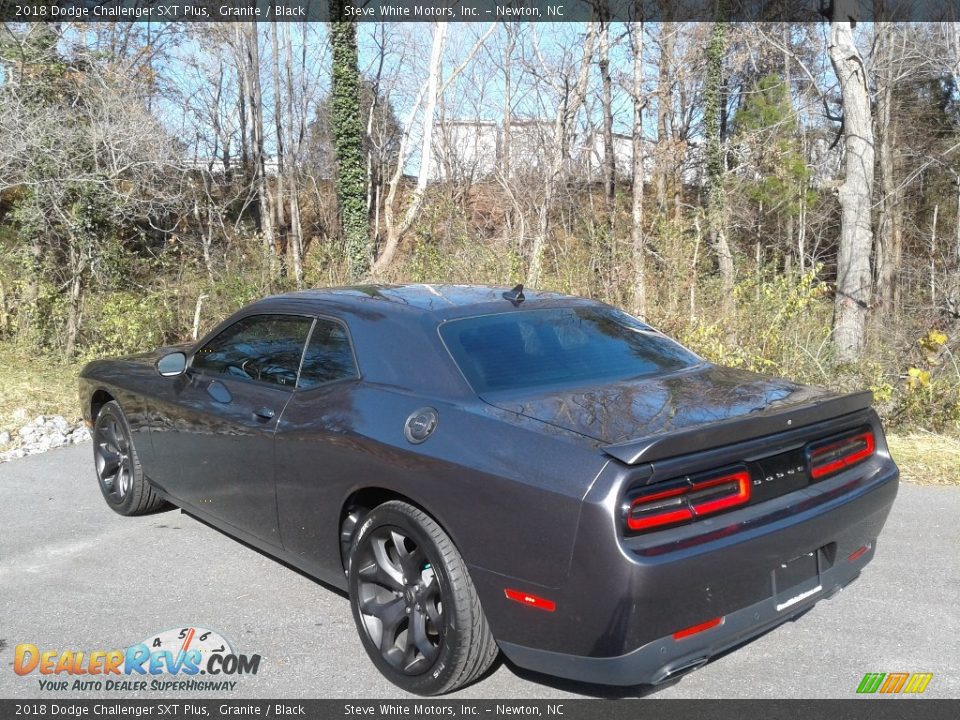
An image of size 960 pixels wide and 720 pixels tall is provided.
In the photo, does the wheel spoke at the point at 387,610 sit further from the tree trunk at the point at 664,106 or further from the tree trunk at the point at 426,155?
the tree trunk at the point at 426,155

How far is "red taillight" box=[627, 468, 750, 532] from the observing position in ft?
9.01

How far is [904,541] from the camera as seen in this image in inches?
193

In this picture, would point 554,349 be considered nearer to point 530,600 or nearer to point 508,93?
point 530,600

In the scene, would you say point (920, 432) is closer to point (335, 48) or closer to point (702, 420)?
point (702, 420)

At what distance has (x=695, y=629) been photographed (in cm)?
282

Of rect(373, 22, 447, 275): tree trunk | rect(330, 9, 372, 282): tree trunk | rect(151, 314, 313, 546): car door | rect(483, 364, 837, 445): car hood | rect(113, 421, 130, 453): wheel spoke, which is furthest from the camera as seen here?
rect(373, 22, 447, 275): tree trunk

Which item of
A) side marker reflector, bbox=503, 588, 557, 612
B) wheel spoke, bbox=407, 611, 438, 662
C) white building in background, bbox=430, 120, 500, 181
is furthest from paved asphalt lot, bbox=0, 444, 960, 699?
white building in background, bbox=430, 120, 500, 181

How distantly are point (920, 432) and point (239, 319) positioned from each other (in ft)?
19.8

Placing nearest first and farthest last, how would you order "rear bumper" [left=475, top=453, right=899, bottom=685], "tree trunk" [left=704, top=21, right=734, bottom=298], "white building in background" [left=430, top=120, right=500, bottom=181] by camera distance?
"rear bumper" [left=475, top=453, right=899, bottom=685] < "tree trunk" [left=704, top=21, right=734, bottom=298] < "white building in background" [left=430, top=120, right=500, bottom=181]

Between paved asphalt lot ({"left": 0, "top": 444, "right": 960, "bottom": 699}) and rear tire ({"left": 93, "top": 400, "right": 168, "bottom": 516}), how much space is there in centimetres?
11

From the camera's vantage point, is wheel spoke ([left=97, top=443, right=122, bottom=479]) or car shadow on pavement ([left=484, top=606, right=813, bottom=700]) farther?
wheel spoke ([left=97, top=443, right=122, bottom=479])

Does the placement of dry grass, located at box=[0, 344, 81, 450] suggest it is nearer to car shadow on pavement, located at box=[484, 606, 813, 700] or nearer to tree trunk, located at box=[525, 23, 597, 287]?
car shadow on pavement, located at box=[484, 606, 813, 700]

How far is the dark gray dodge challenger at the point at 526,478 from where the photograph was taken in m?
2.76

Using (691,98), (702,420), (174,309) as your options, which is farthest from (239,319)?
(691,98)
